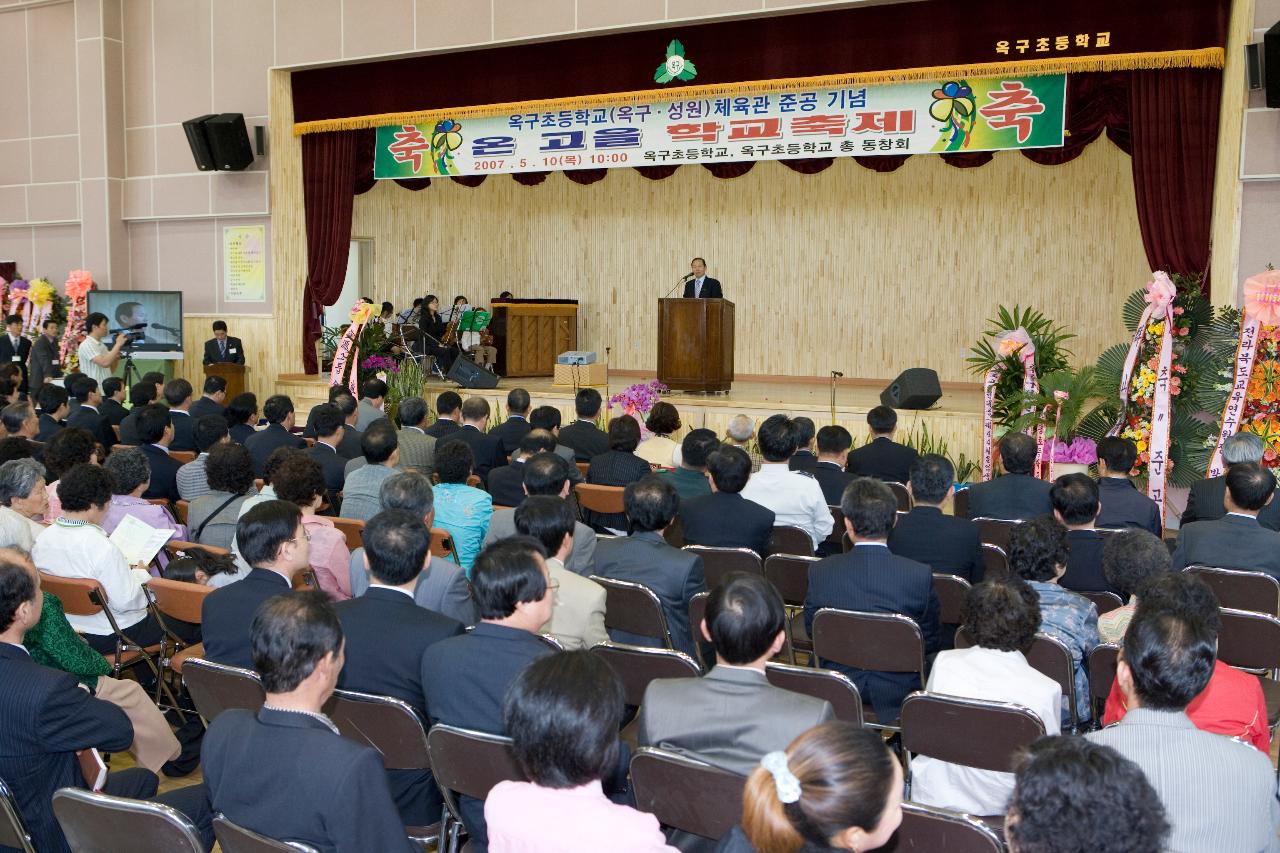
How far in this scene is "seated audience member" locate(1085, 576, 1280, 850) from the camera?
2.16m

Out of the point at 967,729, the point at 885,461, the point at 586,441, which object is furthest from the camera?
the point at 586,441

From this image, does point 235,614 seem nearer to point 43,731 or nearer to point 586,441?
point 43,731

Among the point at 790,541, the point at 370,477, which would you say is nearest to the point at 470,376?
the point at 370,477

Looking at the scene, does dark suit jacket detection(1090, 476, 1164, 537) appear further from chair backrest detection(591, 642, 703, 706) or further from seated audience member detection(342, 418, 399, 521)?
seated audience member detection(342, 418, 399, 521)

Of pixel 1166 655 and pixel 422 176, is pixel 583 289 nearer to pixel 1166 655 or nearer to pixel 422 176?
pixel 422 176

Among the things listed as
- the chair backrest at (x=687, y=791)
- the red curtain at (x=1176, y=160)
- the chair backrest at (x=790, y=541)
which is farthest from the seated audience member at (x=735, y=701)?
the red curtain at (x=1176, y=160)

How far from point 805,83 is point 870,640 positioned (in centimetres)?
634

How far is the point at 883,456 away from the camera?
627 centimetres

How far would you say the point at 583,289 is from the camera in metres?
15.2

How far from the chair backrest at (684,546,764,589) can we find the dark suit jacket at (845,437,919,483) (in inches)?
80.1

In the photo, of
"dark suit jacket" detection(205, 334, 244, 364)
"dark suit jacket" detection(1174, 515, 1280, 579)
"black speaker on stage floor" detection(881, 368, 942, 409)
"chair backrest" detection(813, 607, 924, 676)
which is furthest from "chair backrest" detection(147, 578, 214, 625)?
"dark suit jacket" detection(205, 334, 244, 364)

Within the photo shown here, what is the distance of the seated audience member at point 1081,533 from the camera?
4195 millimetres

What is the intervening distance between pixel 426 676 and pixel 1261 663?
8.75 feet

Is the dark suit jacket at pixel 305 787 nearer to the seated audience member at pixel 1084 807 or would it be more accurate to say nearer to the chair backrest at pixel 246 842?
the chair backrest at pixel 246 842
